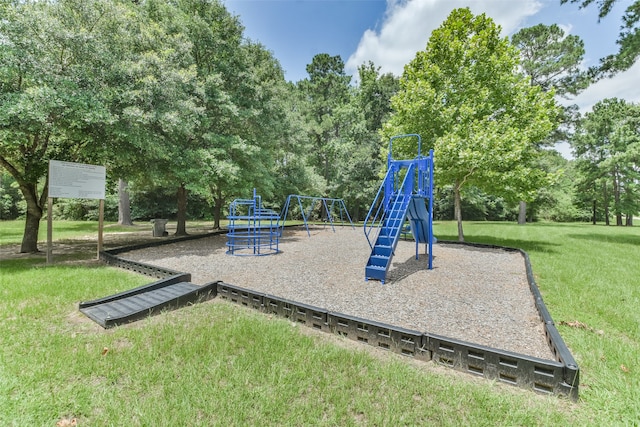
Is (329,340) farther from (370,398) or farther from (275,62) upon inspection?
(275,62)

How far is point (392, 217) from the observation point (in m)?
6.16

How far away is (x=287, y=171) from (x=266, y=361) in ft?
47.9

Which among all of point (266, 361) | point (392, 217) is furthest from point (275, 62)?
point (266, 361)

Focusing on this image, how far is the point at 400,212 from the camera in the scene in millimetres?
6047

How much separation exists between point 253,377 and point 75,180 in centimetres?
698

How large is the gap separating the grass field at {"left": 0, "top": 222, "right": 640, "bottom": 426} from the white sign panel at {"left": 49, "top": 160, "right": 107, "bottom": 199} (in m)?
3.47

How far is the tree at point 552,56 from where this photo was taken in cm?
1878

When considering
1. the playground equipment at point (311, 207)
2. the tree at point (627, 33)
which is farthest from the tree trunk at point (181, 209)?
the tree at point (627, 33)

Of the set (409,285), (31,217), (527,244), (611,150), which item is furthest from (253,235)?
(611,150)

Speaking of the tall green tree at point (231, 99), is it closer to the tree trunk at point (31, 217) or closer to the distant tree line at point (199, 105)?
the distant tree line at point (199, 105)

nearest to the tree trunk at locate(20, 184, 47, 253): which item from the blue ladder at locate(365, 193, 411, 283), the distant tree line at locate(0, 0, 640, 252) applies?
the distant tree line at locate(0, 0, 640, 252)

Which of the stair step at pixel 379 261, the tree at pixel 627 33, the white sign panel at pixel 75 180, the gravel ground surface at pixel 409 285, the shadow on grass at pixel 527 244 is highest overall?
the tree at pixel 627 33

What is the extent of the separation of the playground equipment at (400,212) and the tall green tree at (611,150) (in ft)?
76.7

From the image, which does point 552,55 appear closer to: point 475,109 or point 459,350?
point 475,109
